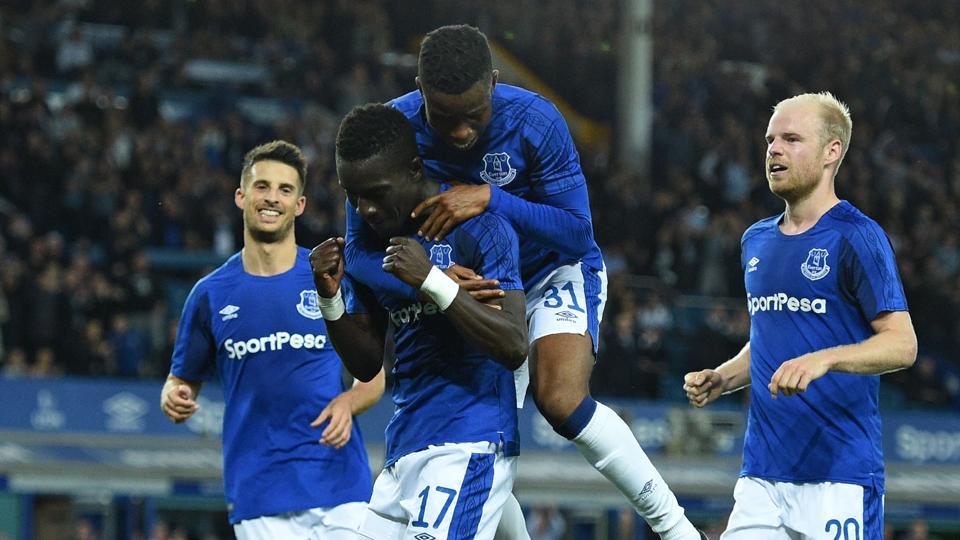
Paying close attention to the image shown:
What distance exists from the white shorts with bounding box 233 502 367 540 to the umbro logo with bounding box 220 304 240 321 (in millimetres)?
952

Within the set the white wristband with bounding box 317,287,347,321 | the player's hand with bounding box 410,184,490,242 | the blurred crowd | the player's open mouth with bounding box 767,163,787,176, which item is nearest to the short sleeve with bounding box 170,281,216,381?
the white wristband with bounding box 317,287,347,321

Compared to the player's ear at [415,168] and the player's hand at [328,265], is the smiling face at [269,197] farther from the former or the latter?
the player's ear at [415,168]

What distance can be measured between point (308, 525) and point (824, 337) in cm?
258

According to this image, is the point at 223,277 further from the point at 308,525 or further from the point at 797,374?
the point at 797,374

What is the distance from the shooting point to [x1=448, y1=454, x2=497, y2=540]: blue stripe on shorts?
4.83 m

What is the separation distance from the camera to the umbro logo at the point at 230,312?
22.4ft

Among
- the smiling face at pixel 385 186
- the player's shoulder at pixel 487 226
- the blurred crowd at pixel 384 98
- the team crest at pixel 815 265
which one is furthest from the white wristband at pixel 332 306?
the blurred crowd at pixel 384 98

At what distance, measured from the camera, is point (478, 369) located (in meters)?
5.01

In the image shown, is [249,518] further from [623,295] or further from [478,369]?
[623,295]

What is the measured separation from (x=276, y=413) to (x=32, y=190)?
10828mm

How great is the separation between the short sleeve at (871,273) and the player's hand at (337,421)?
2.39 m

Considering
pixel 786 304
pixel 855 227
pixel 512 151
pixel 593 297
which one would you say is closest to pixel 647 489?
pixel 593 297

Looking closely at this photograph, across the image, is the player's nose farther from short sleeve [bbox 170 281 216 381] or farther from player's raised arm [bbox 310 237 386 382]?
short sleeve [bbox 170 281 216 381]

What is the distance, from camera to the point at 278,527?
6.62 metres
